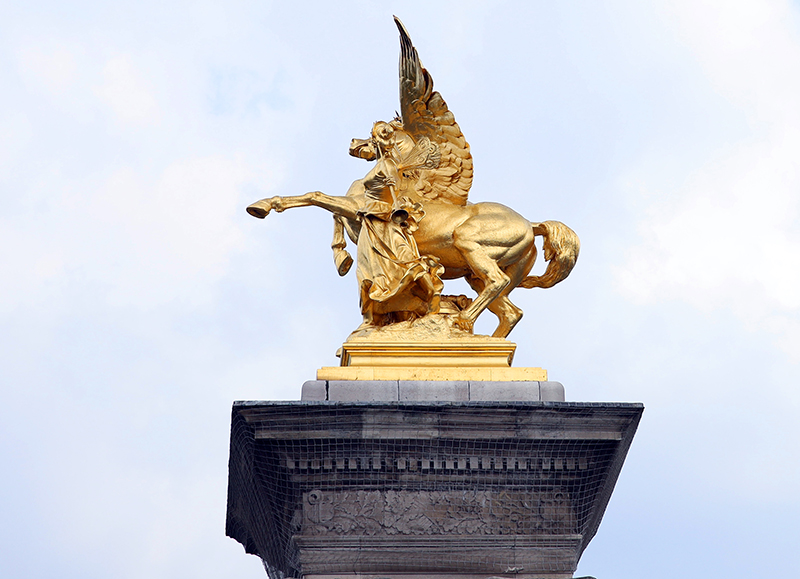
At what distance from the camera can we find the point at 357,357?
15.5m

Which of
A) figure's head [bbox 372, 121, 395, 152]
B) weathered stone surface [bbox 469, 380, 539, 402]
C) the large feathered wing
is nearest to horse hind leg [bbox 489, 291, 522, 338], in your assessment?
the large feathered wing

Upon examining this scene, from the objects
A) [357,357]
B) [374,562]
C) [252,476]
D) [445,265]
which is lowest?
[374,562]

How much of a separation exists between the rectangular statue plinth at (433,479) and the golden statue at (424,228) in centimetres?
188

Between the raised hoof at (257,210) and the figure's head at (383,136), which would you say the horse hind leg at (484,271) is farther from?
the raised hoof at (257,210)

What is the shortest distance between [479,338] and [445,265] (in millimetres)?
1242

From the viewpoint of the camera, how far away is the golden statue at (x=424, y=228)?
52.7 ft

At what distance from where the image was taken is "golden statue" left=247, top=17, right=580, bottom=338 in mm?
16078

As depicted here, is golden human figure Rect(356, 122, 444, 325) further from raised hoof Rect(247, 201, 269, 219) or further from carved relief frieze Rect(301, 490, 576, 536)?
carved relief frieze Rect(301, 490, 576, 536)

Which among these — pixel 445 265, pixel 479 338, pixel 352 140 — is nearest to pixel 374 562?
pixel 479 338

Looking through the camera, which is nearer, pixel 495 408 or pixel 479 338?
pixel 495 408

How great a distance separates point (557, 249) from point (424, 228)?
5.41 feet

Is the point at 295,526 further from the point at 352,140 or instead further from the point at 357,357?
the point at 352,140

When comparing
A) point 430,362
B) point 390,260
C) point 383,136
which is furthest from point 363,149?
point 430,362

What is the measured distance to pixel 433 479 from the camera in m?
14.6
